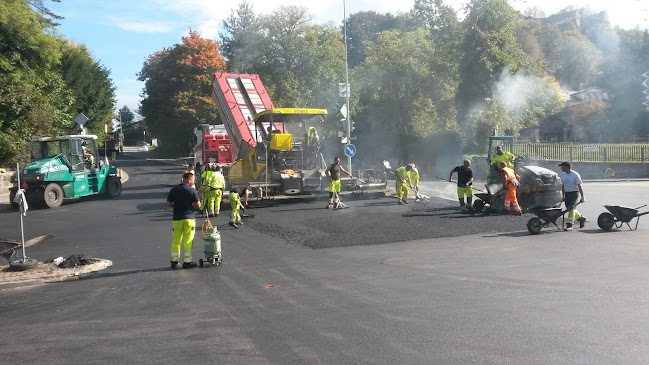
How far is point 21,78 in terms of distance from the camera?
94.3ft

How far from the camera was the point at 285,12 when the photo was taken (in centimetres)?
4316

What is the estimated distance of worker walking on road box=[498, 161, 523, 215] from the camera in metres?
15.5

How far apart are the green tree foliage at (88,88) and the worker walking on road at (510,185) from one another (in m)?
35.2

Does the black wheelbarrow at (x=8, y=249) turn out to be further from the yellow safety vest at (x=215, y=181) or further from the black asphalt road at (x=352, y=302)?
the yellow safety vest at (x=215, y=181)

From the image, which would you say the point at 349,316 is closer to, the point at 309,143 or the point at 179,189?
the point at 179,189

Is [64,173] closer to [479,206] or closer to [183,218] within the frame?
[183,218]

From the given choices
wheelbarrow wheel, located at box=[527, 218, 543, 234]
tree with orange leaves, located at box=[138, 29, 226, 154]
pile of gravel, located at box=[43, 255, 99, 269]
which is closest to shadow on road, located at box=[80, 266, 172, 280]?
pile of gravel, located at box=[43, 255, 99, 269]

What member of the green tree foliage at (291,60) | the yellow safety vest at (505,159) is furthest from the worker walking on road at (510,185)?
the green tree foliage at (291,60)

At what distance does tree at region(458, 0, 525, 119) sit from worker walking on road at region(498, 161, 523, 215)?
21.2 meters

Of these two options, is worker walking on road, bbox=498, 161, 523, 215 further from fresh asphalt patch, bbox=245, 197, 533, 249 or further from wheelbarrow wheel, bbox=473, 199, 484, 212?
wheelbarrow wheel, bbox=473, 199, 484, 212

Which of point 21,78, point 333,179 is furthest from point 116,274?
point 21,78

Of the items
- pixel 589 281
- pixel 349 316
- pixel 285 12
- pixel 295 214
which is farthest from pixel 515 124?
pixel 349 316

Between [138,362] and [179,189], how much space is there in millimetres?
5091

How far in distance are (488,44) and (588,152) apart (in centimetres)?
804
